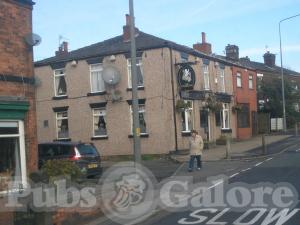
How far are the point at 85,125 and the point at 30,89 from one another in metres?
18.0

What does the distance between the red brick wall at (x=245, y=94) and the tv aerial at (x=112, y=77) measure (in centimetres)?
1305

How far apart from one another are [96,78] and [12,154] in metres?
18.7

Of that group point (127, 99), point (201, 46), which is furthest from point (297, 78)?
point (127, 99)

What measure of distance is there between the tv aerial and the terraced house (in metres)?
0.08

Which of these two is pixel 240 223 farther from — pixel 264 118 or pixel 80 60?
pixel 264 118

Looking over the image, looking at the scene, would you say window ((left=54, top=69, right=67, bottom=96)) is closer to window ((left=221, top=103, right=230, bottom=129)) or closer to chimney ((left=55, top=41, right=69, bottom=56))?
chimney ((left=55, top=41, right=69, bottom=56))

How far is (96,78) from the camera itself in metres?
32.0

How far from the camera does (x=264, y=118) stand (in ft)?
156

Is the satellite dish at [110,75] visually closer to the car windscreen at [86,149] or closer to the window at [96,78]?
the window at [96,78]

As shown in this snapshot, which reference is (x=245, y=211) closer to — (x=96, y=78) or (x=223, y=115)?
(x=96, y=78)

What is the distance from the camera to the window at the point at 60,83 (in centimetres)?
Result: 3316

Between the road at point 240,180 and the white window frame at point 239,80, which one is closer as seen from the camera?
the road at point 240,180

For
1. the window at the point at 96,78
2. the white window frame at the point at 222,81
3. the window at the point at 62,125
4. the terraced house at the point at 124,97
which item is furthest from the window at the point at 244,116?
the window at the point at 62,125

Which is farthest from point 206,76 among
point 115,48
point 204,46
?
point 115,48
